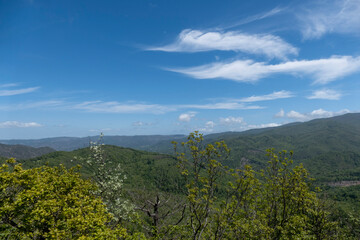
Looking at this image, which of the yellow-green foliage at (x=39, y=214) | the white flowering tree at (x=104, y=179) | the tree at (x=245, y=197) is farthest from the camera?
the white flowering tree at (x=104, y=179)

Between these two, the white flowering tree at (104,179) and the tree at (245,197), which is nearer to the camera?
the tree at (245,197)

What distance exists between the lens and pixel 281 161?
81.7ft

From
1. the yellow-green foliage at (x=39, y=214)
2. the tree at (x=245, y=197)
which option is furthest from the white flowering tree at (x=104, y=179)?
the tree at (x=245, y=197)

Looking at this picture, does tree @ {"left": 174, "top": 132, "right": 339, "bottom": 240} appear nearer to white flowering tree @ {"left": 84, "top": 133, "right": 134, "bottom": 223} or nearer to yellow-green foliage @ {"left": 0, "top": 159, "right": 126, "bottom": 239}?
yellow-green foliage @ {"left": 0, "top": 159, "right": 126, "bottom": 239}

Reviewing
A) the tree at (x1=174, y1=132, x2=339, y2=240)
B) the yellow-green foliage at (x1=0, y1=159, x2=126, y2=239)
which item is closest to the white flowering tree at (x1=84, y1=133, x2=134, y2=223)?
the yellow-green foliage at (x1=0, y1=159, x2=126, y2=239)

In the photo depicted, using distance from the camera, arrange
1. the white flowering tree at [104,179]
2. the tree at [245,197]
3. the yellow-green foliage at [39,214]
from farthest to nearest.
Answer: the white flowering tree at [104,179] < the tree at [245,197] < the yellow-green foliage at [39,214]

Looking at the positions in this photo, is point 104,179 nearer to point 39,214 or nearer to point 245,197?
point 39,214

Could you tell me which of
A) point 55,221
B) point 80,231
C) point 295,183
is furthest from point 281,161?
point 55,221

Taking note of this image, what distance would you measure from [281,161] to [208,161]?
11.1m

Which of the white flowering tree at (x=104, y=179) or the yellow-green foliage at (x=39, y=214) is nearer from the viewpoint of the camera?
the yellow-green foliage at (x=39, y=214)

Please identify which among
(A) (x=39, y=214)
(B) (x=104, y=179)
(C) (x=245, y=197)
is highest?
(A) (x=39, y=214)

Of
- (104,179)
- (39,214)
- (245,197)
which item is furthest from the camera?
(104,179)

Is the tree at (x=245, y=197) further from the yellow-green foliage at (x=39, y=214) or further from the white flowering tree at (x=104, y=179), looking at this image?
the white flowering tree at (x=104, y=179)

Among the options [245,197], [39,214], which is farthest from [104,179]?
[245,197]
